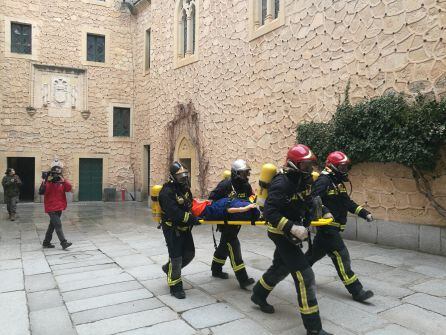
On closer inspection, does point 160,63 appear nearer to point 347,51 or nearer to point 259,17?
point 259,17

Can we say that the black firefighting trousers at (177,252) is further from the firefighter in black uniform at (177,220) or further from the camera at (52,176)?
the camera at (52,176)

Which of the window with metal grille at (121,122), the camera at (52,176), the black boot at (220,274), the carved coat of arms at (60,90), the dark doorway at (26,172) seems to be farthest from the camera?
the dark doorway at (26,172)

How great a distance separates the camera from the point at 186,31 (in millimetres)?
14469

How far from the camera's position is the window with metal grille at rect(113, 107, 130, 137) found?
1950cm

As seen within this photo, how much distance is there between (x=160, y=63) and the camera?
1611 cm

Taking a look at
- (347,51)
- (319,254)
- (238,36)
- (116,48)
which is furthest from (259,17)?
(116,48)

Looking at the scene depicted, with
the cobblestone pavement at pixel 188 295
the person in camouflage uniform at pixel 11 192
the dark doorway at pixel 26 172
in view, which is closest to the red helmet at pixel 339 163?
the cobblestone pavement at pixel 188 295

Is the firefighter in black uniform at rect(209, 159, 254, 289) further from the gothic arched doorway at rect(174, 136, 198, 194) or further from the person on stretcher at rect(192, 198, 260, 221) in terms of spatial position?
the gothic arched doorway at rect(174, 136, 198, 194)

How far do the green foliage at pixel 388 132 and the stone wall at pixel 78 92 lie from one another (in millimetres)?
13547

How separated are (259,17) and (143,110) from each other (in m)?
9.95

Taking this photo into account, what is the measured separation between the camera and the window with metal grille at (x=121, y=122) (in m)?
19.5

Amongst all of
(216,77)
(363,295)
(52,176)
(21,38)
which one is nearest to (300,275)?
(363,295)

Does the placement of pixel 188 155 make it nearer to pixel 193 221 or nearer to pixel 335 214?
pixel 193 221

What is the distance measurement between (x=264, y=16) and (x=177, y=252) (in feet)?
27.5
